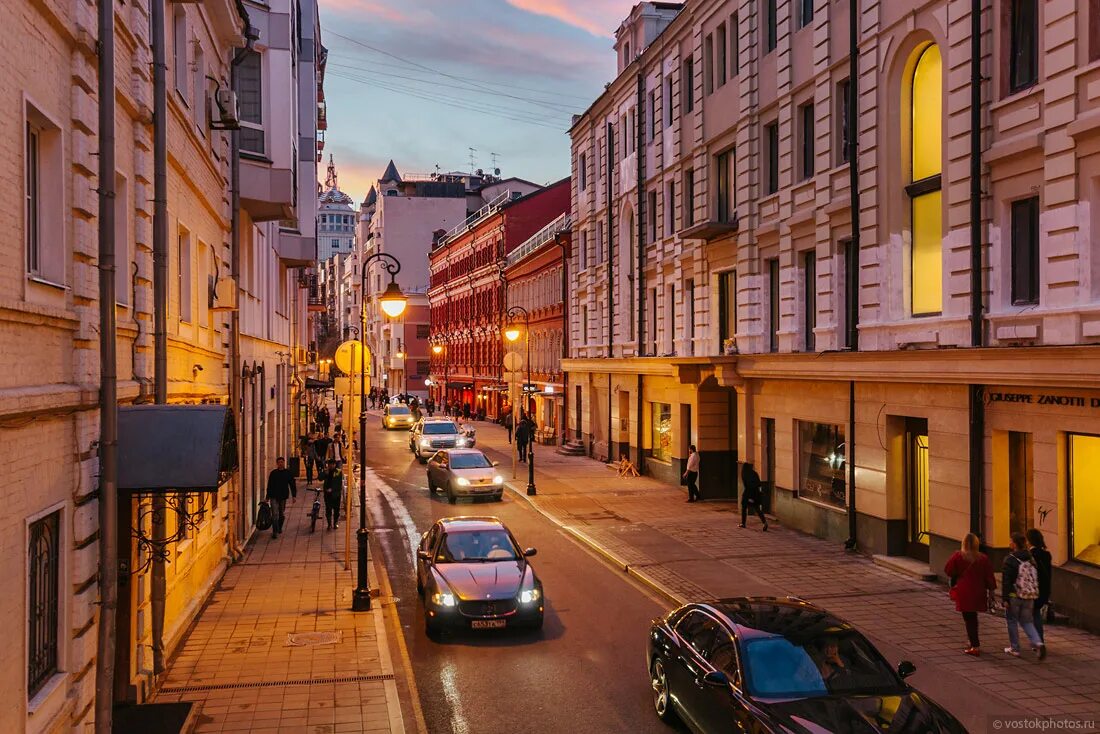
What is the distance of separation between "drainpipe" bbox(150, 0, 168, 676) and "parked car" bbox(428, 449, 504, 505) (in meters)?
17.3

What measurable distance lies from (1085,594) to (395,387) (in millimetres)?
95027

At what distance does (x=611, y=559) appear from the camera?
2081 cm

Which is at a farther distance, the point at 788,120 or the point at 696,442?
the point at 696,442

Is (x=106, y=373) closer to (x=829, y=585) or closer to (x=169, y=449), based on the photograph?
(x=169, y=449)

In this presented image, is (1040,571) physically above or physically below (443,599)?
above

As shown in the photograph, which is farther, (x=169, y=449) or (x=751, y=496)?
(x=751, y=496)

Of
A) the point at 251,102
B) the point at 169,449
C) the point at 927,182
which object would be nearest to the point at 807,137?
the point at 927,182

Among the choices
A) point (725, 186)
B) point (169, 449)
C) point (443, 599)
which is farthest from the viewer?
point (725, 186)

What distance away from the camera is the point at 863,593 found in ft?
55.9

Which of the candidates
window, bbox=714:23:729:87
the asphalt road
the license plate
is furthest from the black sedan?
window, bbox=714:23:729:87

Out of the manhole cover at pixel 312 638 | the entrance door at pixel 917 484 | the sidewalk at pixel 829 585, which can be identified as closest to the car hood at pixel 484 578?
the manhole cover at pixel 312 638

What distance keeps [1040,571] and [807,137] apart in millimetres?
13528

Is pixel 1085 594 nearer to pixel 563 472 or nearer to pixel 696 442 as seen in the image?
pixel 696 442

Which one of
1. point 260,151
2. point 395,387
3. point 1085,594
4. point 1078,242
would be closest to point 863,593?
point 1085,594
